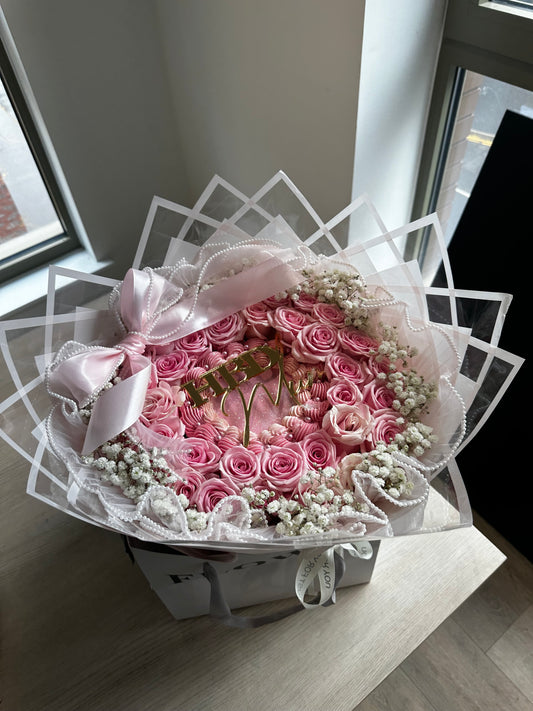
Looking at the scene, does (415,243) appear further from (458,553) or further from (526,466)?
(458,553)

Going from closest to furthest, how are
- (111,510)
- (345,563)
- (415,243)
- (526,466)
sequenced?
(111,510), (345,563), (526,466), (415,243)

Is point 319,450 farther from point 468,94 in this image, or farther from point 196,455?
point 468,94

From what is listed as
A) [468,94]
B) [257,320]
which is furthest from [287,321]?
[468,94]

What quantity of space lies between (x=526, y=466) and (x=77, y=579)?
30.6 inches

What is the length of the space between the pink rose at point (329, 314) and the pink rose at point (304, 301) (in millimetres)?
12

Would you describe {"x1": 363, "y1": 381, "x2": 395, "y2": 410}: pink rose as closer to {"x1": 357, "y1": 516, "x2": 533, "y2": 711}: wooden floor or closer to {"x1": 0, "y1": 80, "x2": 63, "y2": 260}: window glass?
{"x1": 357, "y1": 516, "x2": 533, "y2": 711}: wooden floor

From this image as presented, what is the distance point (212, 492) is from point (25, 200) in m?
1.08

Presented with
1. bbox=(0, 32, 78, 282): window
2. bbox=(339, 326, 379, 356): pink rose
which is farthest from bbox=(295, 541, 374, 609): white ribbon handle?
bbox=(0, 32, 78, 282): window

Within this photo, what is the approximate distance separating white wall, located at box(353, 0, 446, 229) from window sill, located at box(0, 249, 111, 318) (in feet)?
2.36

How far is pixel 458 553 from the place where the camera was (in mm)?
764

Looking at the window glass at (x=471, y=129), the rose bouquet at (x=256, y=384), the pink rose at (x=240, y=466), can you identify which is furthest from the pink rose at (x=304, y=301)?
the window glass at (x=471, y=129)

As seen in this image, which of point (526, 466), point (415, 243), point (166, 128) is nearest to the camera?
point (526, 466)

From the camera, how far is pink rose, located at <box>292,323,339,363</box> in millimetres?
663

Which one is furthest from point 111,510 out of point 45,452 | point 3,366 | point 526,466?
point 526,466
